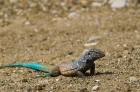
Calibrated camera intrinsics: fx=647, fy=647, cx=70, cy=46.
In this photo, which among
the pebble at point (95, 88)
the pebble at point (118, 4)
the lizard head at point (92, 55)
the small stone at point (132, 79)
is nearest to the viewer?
the pebble at point (95, 88)

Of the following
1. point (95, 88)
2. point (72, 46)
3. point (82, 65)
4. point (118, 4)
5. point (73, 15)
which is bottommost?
point (95, 88)

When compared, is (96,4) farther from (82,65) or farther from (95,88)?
(95,88)

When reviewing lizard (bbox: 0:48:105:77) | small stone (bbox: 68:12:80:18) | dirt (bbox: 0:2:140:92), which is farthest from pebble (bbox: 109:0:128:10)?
lizard (bbox: 0:48:105:77)

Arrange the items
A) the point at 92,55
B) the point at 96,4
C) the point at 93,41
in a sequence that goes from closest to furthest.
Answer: the point at 92,55 < the point at 93,41 < the point at 96,4

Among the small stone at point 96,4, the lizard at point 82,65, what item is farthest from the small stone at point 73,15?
the lizard at point 82,65

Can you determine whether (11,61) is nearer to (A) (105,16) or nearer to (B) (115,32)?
(B) (115,32)

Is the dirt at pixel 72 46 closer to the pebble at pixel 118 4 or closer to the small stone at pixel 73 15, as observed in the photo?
the small stone at pixel 73 15

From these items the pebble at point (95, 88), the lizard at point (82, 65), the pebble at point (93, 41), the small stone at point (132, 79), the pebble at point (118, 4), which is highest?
the pebble at point (118, 4)

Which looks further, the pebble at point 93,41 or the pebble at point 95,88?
the pebble at point 93,41

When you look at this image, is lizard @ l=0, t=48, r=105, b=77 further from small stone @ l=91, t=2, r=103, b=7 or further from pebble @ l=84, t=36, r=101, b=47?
small stone @ l=91, t=2, r=103, b=7

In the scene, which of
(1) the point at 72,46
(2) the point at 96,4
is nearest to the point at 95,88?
(1) the point at 72,46
